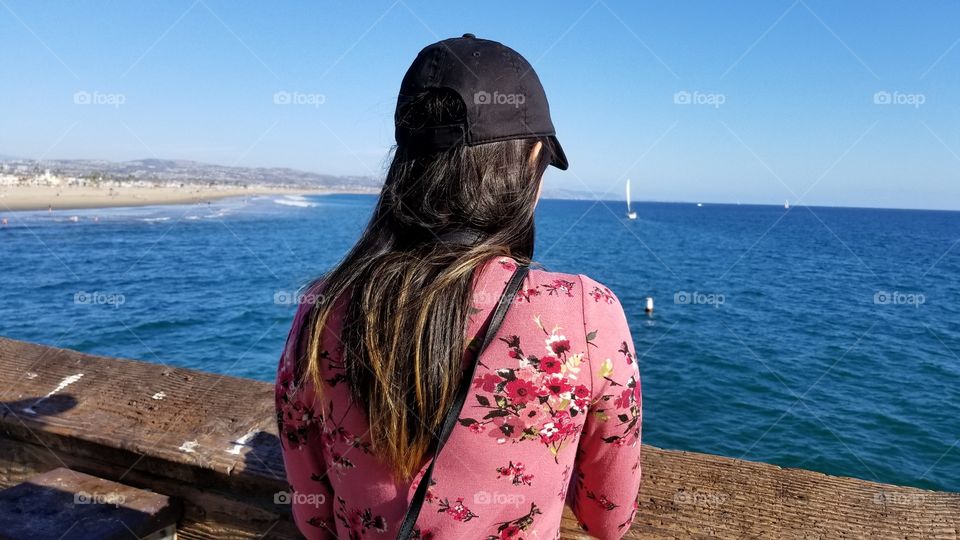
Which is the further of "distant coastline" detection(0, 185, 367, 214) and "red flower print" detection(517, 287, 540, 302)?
"distant coastline" detection(0, 185, 367, 214)

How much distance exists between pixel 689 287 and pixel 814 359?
13832 mm

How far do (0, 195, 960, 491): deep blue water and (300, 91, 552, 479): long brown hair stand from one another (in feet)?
0.80

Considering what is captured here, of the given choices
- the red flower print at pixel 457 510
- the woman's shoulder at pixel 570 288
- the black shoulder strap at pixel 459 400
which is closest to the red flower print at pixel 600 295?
the woman's shoulder at pixel 570 288

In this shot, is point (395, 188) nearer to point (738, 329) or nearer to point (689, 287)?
point (738, 329)

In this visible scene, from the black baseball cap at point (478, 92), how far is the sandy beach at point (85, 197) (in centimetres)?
7518

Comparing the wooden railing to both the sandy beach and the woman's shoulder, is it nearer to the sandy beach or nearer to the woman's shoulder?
the woman's shoulder

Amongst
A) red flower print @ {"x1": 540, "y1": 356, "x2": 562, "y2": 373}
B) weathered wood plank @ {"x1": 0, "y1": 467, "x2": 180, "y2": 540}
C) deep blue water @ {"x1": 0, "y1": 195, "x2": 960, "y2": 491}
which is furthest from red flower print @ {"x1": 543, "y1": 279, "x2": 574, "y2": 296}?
weathered wood plank @ {"x1": 0, "y1": 467, "x2": 180, "y2": 540}

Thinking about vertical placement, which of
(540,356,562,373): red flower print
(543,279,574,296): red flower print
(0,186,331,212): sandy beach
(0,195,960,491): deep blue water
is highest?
(0,186,331,212): sandy beach

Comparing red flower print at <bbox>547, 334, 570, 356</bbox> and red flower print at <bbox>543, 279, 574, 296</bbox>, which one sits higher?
red flower print at <bbox>543, 279, 574, 296</bbox>

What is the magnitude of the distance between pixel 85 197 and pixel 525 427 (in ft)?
308

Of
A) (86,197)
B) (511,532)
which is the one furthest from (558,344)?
(86,197)

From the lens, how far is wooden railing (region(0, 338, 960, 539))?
144cm

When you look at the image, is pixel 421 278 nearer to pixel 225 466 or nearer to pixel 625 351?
pixel 625 351

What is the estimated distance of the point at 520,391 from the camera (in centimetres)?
98
